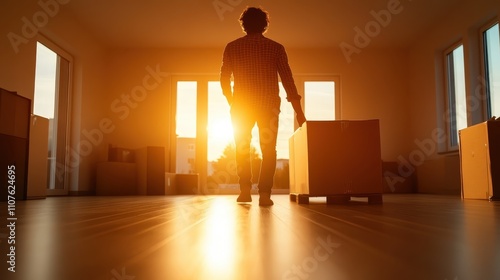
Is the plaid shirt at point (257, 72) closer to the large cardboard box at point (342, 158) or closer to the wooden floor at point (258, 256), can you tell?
the large cardboard box at point (342, 158)

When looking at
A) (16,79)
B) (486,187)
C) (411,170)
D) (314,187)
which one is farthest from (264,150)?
(411,170)

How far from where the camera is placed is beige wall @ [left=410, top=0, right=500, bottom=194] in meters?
6.10

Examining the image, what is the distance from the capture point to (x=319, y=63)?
27.6ft

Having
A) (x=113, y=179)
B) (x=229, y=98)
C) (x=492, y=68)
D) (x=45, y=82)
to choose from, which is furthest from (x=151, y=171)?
(x=492, y=68)

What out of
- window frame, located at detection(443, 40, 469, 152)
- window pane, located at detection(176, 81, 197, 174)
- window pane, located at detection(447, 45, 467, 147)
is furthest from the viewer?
window pane, located at detection(176, 81, 197, 174)

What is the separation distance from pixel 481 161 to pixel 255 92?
2.24 meters

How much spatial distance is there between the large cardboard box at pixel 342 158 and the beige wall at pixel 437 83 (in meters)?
3.36

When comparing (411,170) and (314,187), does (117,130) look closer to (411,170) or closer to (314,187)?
(411,170)

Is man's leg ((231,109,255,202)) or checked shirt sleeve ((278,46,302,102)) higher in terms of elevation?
checked shirt sleeve ((278,46,302,102))

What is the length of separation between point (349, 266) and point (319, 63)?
8017mm

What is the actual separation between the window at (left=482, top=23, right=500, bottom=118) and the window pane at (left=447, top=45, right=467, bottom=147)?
1.92 feet

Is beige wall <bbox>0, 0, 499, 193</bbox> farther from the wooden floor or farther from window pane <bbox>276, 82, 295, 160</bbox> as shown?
the wooden floor

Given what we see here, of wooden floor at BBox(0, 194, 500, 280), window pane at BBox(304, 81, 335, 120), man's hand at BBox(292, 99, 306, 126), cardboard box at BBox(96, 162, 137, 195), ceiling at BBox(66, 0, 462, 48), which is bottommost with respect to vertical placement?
wooden floor at BBox(0, 194, 500, 280)

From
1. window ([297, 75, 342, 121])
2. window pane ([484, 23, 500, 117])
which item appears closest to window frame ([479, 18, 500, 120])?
window pane ([484, 23, 500, 117])
